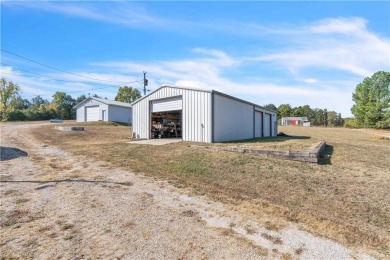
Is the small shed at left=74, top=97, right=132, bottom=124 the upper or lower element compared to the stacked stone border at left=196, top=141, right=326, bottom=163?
upper

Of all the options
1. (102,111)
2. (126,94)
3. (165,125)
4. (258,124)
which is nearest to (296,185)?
(165,125)

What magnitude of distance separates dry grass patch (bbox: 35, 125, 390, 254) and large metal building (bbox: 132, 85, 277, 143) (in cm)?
397

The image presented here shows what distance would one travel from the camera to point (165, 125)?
774 inches

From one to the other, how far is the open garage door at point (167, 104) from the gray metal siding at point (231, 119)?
2.70 m

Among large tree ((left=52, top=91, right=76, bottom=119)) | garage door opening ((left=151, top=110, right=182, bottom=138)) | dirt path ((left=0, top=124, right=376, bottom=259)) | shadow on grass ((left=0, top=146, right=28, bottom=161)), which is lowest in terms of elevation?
dirt path ((left=0, top=124, right=376, bottom=259))

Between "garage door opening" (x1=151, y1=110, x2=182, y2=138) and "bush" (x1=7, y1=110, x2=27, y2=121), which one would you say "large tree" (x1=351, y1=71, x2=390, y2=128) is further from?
"bush" (x1=7, y1=110, x2=27, y2=121)

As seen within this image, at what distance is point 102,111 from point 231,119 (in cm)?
2431

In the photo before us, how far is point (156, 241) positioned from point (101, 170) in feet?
18.1

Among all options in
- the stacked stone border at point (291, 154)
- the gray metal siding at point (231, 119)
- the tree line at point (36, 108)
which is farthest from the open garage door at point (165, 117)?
the tree line at point (36, 108)

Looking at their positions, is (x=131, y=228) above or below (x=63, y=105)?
below

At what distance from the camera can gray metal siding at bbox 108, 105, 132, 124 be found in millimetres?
35219

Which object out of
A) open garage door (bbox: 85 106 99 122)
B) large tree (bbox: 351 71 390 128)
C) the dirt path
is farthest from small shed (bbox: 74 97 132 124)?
large tree (bbox: 351 71 390 128)

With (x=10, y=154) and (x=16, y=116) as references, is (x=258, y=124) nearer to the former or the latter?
(x=10, y=154)

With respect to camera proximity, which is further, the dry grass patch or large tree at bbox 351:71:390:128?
large tree at bbox 351:71:390:128
